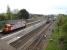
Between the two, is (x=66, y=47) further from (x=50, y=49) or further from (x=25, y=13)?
(x=25, y=13)

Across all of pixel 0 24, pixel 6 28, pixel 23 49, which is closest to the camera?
pixel 23 49

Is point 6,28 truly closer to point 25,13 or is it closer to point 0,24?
point 0,24

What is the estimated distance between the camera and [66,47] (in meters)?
35.8

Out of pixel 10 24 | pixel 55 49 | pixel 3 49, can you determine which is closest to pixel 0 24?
pixel 10 24

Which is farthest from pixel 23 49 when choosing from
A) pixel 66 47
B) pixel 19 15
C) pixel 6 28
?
pixel 19 15

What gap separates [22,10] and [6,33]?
67.5 m

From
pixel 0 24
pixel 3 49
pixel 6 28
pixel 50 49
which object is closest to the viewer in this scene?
pixel 3 49

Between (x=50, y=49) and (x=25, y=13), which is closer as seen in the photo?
(x=50, y=49)

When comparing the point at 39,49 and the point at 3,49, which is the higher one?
the point at 3,49

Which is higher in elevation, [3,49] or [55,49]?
[3,49]

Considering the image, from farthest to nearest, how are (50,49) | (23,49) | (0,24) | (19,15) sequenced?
(19,15), (0,24), (50,49), (23,49)

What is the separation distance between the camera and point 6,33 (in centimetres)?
5259

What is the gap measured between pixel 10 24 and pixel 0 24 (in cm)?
717

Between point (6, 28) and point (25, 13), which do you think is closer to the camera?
point (6, 28)
